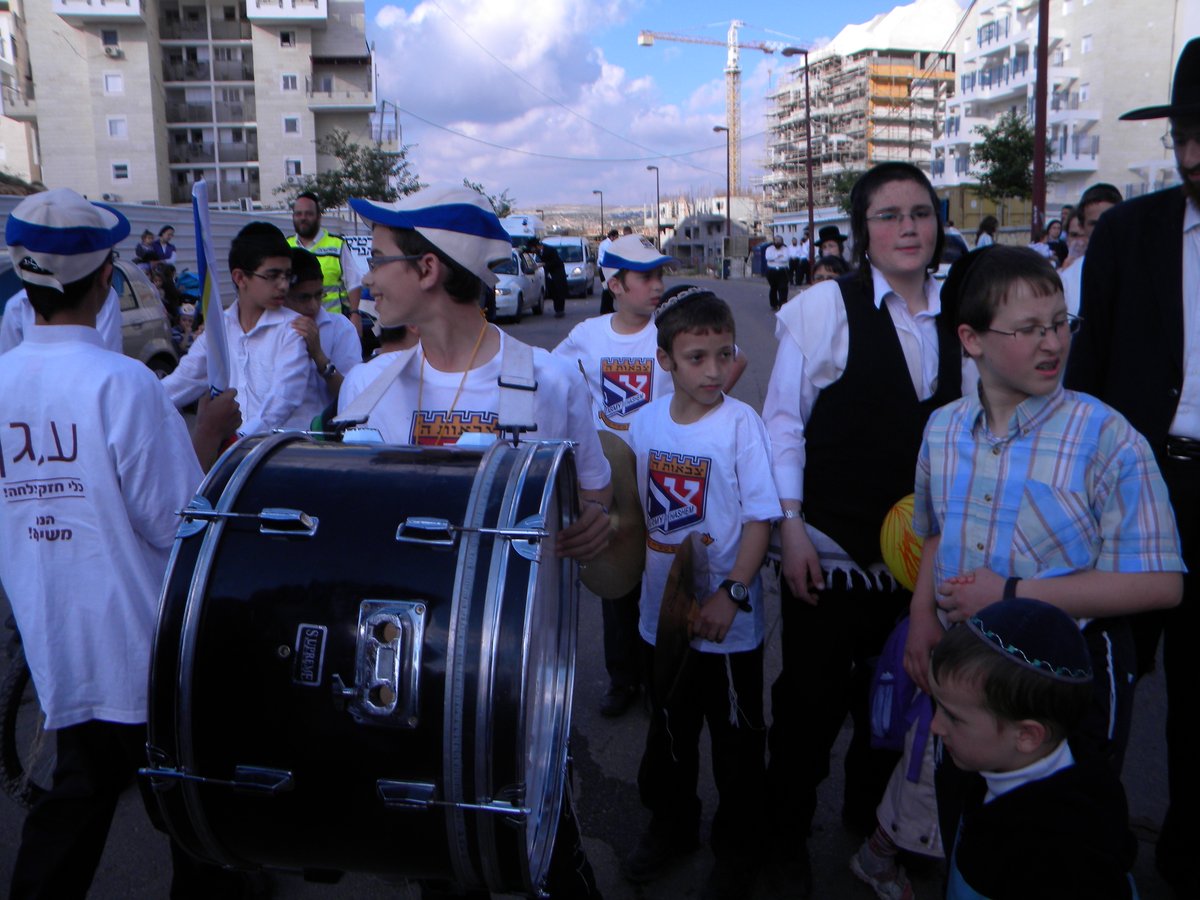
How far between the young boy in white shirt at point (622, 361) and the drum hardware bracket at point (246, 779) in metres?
2.45

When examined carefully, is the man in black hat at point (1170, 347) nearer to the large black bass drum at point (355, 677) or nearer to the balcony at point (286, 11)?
the large black bass drum at point (355, 677)

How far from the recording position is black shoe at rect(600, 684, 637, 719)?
414 centimetres

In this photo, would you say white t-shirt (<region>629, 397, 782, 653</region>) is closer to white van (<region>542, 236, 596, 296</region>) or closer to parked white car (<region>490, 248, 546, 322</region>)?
parked white car (<region>490, 248, 546, 322</region>)

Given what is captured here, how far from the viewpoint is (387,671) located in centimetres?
168

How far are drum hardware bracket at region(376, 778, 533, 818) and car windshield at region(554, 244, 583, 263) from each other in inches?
1295

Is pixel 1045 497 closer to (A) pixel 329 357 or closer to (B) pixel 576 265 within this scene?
(A) pixel 329 357

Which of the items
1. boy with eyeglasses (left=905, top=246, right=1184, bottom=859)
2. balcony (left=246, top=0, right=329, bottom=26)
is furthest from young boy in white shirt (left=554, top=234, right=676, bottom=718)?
balcony (left=246, top=0, right=329, bottom=26)

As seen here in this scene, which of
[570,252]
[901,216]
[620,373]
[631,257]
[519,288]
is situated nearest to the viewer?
[901,216]

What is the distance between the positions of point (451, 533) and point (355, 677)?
29 cm

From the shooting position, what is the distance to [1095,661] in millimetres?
2137

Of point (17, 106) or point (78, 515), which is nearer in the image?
point (78, 515)

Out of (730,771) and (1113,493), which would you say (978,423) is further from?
(730,771)

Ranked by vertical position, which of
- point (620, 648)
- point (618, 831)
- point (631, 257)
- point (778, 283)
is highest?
point (778, 283)

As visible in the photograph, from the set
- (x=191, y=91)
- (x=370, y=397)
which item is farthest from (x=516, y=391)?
(x=191, y=91)
